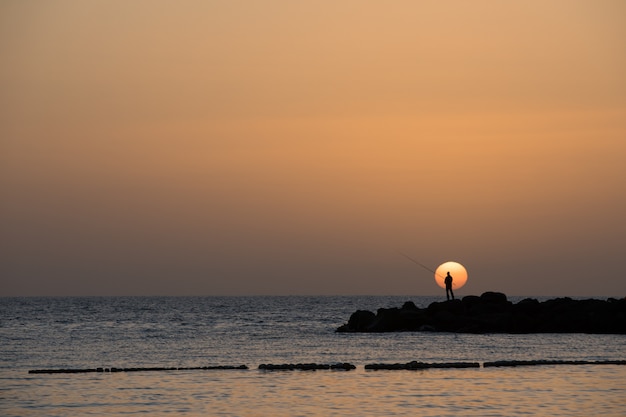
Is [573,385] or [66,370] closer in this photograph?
[573,385]

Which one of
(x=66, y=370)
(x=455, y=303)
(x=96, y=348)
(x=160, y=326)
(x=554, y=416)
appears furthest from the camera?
(x=160, y=326)

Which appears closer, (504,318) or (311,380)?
(311,380)

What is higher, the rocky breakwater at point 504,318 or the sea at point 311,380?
the rocky breakwater at point 504,318

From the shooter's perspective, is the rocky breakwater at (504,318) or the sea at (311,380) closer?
the sea at (311,380)

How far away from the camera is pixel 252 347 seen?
43.2 meters

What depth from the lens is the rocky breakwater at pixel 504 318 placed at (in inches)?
2111

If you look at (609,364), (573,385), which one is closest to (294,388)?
(573,385)

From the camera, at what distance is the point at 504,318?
5441 centimetres

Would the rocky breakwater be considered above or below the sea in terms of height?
above

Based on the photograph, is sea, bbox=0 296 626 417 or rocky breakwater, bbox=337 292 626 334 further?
rocky breakwater, bbox=337 292 626 334

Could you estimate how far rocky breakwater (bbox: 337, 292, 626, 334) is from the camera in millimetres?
53625

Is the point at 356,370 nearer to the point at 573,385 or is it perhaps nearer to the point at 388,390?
the point at 388,390

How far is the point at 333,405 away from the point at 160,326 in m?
44.5

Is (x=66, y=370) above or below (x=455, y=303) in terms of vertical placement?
below
